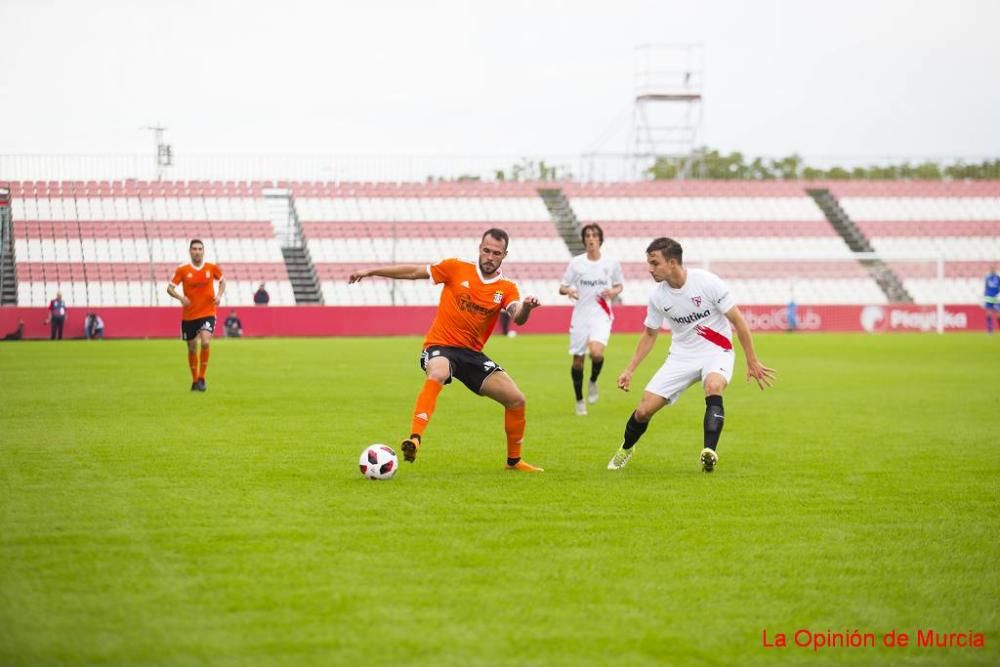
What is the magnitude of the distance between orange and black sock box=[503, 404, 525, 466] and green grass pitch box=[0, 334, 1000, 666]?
18 centimetres

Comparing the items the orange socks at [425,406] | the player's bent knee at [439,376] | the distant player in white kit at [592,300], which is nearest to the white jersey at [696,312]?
the player's bent knee at [439,376]

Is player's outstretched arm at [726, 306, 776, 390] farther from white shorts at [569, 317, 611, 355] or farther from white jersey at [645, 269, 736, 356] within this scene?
white shorts at [569, 317, 611, 355]

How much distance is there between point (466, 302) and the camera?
9.59 metres

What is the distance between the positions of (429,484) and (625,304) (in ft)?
129

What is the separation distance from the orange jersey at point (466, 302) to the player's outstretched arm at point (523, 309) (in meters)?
0.18

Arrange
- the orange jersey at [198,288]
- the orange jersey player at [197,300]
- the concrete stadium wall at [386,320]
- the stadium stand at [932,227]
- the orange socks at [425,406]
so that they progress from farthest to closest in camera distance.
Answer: the stadium stand at [932,227] → the concrete stadium wall at [386,320] → the orange jersey at [198,288] → the orange jersey player at [197,300] → the orange socks at [425,406]

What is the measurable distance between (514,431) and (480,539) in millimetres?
2964

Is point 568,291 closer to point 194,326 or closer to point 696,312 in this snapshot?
point 696,312

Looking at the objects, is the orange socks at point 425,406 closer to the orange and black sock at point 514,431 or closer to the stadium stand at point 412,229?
the orange and black sock at point 514,431

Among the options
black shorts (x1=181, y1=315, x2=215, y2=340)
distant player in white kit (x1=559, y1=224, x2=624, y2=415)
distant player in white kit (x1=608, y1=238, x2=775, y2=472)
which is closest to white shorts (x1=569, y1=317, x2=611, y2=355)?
distant player in white kit (x1=559, y1=224, x2=624, y2=415)

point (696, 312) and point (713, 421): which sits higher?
point (696, 312)

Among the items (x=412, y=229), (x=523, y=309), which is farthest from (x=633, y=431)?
(x=412, y=229)

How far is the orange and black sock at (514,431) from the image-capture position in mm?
9484

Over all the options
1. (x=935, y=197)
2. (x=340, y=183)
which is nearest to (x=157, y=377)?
(x=340, y=183)
